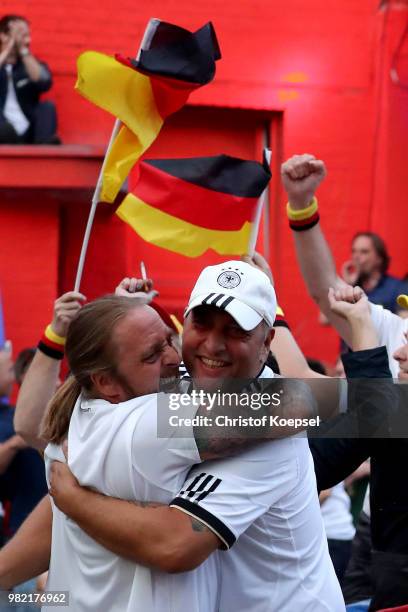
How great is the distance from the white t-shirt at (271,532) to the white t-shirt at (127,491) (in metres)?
0.06

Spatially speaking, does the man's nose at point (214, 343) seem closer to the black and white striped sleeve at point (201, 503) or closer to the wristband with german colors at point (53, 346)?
the black and white striped sleeve at point (201, 503)

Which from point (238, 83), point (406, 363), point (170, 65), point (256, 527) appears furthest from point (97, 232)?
point (256, 527)

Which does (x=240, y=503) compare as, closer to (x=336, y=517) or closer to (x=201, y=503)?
(x=201, y=503)

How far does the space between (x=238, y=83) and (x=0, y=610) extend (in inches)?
214

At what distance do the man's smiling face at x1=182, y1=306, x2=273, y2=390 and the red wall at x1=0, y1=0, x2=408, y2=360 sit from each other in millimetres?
4931

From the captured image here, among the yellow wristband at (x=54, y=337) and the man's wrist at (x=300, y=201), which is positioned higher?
the man's wrist at (x=300, y=201)

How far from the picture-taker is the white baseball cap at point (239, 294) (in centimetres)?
299

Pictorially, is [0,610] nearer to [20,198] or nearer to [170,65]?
[170,65]

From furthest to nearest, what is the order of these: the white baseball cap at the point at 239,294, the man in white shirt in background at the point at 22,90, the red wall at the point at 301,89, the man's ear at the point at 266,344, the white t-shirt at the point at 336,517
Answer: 1. the red wall at the point at 301,89
2. the man in white shirt in background at the point at 22,90
3. the white t-shirt at the point at 336,517
4. the man's ear at the point at 266,344
5. the white baseball cap at the point at 239,294

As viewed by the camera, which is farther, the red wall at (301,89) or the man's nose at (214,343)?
the red wall at (301,89)

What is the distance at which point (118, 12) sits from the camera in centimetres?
809

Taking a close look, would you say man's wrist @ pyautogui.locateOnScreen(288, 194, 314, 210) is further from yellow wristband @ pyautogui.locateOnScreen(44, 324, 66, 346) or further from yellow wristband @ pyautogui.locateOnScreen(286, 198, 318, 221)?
yellow wristband @ pyautogui.locateOnScreen(44, 324, 66, 346)

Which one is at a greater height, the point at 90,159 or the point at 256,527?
the point at 90,159

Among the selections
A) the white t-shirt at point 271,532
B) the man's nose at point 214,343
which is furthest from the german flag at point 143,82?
the white t-shirt at point 271,532
